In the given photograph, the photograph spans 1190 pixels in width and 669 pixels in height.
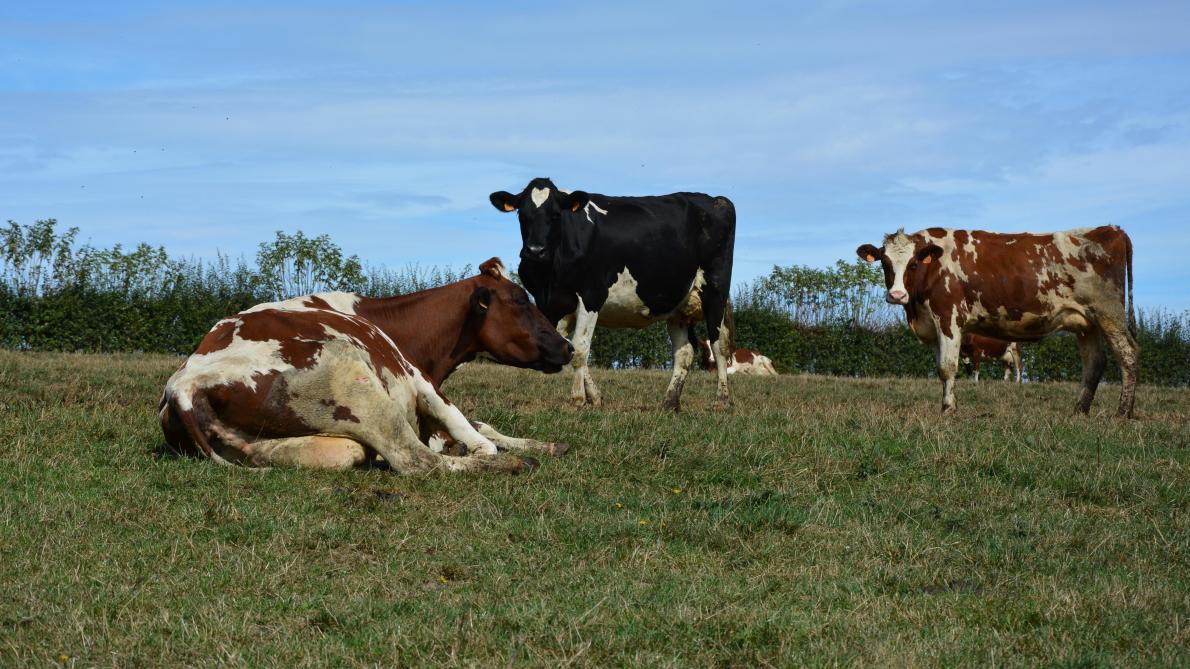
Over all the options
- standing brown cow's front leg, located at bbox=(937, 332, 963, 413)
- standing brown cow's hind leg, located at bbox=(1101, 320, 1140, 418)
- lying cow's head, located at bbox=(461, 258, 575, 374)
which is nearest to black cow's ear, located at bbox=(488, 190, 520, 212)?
lying cow's head, located at bbox=(461, 258, 575, 374)

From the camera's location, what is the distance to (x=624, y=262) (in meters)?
13.5

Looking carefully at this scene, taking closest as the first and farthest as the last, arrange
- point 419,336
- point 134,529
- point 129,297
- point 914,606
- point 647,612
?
1. point 647,612
2. point 914,606
3. point 134,529
4. point 419,336
5. point 129,297

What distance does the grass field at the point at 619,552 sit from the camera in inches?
187

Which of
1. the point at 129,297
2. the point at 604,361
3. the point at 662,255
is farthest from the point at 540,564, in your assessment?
the point at 604,361

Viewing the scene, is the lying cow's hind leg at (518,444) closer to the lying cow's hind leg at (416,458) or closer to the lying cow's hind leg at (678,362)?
the lying cow's hind leg at (416,458)

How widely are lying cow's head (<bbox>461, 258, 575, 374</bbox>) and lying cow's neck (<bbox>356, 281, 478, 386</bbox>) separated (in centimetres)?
9

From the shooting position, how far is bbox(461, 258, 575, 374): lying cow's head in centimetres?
953

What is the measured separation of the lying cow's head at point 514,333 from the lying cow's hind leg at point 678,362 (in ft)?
9.45

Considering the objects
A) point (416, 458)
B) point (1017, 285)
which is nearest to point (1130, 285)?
point (1017, 285)

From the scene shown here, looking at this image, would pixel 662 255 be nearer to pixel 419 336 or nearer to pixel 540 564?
pixel 419 336

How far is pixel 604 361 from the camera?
27000mm

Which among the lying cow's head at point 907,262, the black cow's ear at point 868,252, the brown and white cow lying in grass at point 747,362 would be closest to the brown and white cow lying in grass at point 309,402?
the lying cow's head at point 907,262

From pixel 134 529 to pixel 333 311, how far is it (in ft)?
9.41

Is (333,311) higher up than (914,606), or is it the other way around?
(333,311)
